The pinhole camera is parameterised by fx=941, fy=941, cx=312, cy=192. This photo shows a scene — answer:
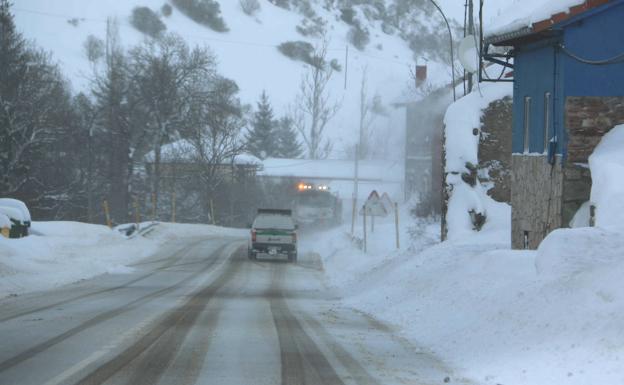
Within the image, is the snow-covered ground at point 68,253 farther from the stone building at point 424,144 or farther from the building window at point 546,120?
the stone building at point 424,144

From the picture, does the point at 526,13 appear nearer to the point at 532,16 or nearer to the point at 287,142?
the point at 532,16

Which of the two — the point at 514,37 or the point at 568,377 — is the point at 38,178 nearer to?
the point at 514,37

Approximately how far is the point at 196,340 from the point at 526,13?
9540 mm

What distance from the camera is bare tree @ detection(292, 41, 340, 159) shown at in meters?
106

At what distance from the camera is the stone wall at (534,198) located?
1767 centimetres

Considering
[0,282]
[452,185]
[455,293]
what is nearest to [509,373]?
[455,293]

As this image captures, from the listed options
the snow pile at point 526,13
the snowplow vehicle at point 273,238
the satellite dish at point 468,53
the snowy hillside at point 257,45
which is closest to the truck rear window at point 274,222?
the snowplow vehicle at point 273,238

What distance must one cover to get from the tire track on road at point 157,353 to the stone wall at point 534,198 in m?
6.67

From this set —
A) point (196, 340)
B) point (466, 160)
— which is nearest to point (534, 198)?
point (466, 160)

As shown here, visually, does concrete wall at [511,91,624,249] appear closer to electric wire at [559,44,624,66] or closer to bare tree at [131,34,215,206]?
electric wire at [559,44,624,66]

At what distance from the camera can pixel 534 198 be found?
Result: 1884 centimetres

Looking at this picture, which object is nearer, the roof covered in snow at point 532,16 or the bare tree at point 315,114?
the roof covered in snow at point 532,16

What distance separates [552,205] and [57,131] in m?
45.3

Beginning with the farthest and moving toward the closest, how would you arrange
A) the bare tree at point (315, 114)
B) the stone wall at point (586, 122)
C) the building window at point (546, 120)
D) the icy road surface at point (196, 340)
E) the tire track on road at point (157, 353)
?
1. the bare tree at point (315, 114)
2. the building window at point (546, 120)
3. the stone wall at point (586, 122)
4. the icy road surface at point (196, 340)
5. the tire track on road at point (157, 353)
